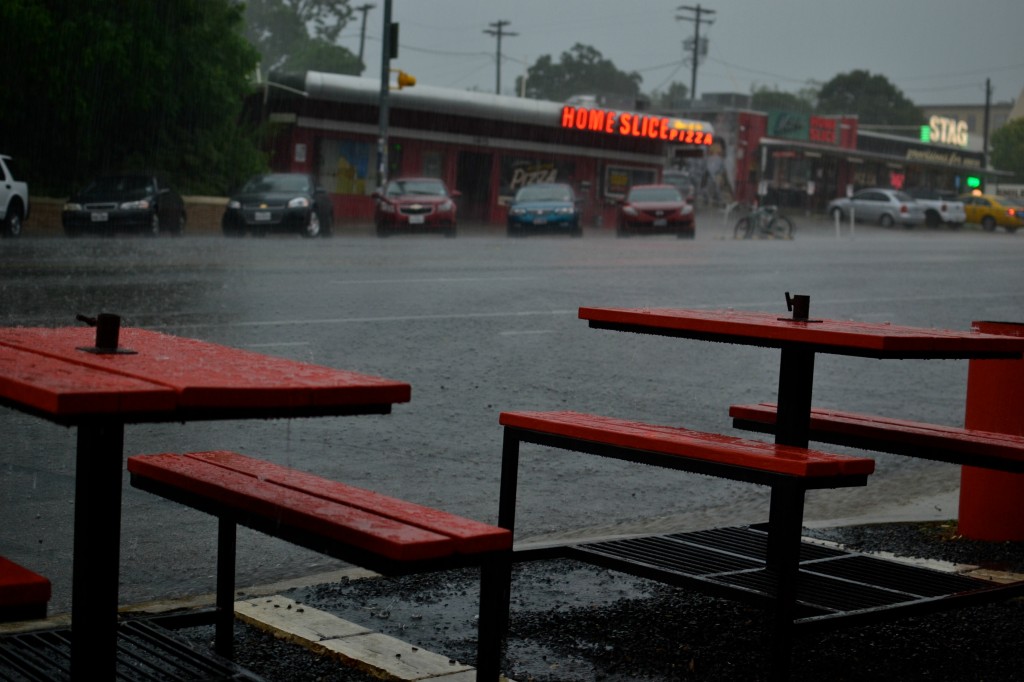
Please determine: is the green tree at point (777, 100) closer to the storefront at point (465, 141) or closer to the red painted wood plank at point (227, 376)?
the storefront at point (465, 141)

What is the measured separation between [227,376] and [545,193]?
33.7 meters

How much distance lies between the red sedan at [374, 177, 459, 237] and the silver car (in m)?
27.6

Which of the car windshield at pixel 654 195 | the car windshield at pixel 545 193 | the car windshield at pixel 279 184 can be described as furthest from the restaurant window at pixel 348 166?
the car windshield at pixel 279 184

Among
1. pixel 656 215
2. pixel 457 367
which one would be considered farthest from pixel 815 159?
pixel 457 367

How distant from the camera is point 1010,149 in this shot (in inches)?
4791

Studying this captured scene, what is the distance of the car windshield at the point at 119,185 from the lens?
30000mm

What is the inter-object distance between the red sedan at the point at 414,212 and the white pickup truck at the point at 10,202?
29.0ft

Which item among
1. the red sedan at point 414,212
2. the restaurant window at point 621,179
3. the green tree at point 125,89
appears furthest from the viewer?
the restaurant window at point 621,179

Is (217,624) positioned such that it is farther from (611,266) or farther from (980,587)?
(611,266)

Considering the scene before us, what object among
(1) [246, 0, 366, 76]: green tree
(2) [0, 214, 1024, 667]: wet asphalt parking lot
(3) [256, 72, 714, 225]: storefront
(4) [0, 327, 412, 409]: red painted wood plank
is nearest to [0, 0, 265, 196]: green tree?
(3) [256, 72, 714, 225]: storefront

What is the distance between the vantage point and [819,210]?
72.9m

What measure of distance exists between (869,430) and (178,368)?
2879mm

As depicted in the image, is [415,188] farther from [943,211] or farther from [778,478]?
[943,211]

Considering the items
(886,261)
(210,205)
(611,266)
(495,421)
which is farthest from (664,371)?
(210,205)
